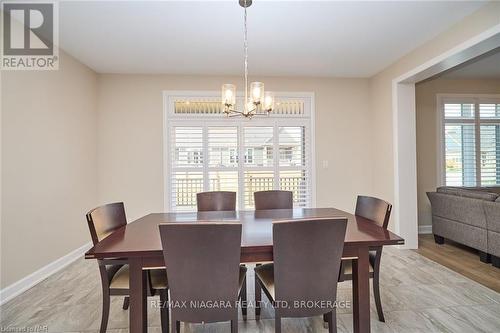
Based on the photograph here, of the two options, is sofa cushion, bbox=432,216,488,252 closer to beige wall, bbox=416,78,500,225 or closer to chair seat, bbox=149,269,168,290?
beige wall, bbox=416,78,500,225

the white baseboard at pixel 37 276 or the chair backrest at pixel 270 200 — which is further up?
the chair backrest at pixel 270 200

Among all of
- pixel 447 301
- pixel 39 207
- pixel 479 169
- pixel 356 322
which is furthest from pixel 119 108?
pixel 479 169

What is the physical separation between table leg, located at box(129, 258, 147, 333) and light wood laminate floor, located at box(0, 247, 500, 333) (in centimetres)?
54

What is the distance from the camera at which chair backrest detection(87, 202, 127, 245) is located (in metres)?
1.65

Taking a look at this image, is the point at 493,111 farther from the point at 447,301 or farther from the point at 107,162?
the point at 107,162

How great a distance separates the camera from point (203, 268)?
1.29 metres

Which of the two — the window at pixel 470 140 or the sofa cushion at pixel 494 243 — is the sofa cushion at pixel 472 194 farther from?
the window at pixel 470 140

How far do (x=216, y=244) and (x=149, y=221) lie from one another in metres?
1.03

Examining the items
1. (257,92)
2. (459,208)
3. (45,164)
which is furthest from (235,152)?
(459,208)

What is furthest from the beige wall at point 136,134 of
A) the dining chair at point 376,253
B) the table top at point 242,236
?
the dining chair at point 376,253

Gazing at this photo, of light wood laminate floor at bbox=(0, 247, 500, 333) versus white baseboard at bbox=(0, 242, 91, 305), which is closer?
light wood laminate floor at bbox=(0, 247, 500, 333)

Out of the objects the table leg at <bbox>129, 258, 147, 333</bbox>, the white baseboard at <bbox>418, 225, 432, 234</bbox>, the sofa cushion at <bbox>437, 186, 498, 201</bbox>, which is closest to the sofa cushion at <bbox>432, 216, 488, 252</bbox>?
the sofa cushion at <bbox>437, 186, 498, 201</bbox>

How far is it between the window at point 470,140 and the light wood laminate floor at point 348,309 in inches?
93.5

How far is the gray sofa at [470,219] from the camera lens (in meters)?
2.78
